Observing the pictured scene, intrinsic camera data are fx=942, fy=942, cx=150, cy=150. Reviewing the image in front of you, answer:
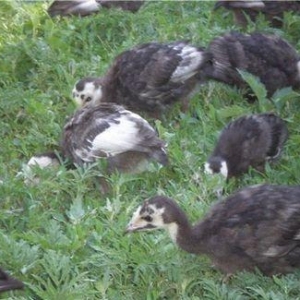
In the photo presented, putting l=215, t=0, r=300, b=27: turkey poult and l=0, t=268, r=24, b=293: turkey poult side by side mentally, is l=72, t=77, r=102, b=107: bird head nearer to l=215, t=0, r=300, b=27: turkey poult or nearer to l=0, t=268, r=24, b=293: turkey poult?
l=215, t=0, r=300, b=27: turkey poult

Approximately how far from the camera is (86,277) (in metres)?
5.28

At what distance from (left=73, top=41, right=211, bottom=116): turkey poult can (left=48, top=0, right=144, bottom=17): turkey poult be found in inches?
62.7

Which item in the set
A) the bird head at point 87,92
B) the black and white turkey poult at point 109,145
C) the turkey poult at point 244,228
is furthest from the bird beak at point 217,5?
the turkey poult at point 244,228

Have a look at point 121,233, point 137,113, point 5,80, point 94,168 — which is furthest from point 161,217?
point 5,80

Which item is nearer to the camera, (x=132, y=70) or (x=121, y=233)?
(x=121, y=233)

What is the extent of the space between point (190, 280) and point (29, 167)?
1694 millimetres

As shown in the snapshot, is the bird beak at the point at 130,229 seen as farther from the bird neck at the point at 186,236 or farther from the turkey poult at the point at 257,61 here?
the turkey poult at the point at 257,61

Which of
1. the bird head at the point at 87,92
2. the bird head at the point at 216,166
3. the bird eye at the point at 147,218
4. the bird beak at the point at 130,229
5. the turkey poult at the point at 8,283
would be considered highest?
the turkey poult at the point at 8,283

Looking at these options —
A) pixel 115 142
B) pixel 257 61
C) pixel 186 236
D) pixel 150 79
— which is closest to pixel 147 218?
pixel 186 236

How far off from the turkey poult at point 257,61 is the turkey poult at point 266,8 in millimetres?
1072

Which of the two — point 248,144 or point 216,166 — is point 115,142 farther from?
point 248,144

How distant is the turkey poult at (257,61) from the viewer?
287 inches

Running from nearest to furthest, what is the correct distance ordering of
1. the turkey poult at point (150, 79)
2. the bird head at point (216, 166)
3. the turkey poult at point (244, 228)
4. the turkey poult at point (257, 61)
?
the turkey poult at point (244, 228)
the bird head at point (216, 166)
the turkey poult at point (150, 79)
the turkey poult at point (257, 61)

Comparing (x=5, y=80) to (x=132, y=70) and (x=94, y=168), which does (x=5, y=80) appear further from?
(x=94, y=168)
